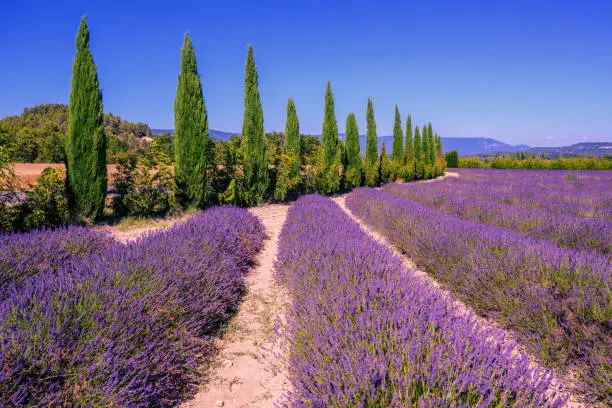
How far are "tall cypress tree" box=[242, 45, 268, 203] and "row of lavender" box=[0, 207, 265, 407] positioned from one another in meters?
7.85

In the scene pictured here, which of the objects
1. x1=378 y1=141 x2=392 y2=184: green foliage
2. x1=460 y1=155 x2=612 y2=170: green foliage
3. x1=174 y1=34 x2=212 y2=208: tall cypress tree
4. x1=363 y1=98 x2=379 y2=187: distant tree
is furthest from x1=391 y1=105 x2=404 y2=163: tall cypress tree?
x1=460 y1=155 x2=612 y2=170: green foliage

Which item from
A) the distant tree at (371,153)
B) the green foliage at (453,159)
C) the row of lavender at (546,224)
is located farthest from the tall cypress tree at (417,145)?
the row of lavender at (546,224)

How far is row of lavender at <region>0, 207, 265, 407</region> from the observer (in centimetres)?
150

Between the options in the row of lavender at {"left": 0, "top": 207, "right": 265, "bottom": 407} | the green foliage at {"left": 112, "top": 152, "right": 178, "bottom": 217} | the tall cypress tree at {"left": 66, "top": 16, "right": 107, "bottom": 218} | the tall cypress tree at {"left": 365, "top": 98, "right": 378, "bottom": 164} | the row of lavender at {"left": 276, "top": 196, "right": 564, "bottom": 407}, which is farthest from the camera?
the tall cypress tree at {"left": 365, "top": 98, "right": 378, "bottom": 164}

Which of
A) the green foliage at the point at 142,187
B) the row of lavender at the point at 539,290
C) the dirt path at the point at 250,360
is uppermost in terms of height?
the green foliage at the point at 142,187

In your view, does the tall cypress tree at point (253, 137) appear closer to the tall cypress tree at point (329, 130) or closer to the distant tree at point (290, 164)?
the distant tree at point (290, 164)

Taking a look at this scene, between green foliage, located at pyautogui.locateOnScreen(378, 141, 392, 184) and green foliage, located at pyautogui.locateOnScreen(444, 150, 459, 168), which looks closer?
green foliage, located at pyautogui.locateOnScreen(378, 141, 392, 184)

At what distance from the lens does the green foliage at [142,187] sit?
28.2 ft

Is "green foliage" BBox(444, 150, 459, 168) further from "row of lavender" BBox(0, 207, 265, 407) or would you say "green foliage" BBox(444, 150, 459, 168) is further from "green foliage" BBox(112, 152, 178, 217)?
"row of lavender" BBox(0, 207, 265, 407)

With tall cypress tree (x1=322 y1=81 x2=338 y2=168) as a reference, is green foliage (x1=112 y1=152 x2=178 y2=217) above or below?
below

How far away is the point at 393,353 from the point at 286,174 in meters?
11.2

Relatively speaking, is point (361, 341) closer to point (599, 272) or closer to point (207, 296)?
point (207, 296)

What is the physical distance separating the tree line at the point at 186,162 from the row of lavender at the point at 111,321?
4.82 m

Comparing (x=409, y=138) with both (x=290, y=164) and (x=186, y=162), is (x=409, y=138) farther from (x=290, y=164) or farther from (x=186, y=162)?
(x=186, y=162)
